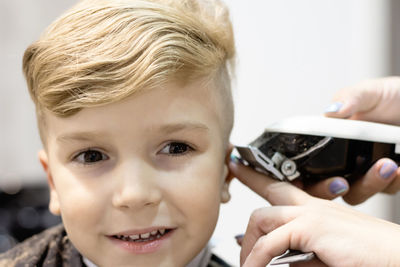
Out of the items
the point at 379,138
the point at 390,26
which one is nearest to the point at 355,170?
the point at 379,138

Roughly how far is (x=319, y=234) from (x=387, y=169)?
186mm

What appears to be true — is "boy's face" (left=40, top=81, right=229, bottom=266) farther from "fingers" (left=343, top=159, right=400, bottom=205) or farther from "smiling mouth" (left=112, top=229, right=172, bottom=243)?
"fingers" (left=343, top=159, right=400, bottom=205)

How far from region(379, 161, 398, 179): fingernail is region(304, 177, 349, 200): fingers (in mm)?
54

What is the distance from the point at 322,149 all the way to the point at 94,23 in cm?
35

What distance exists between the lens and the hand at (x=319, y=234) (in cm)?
61

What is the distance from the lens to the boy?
2.06 feet

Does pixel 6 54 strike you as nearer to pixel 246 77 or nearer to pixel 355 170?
pixel 246 77

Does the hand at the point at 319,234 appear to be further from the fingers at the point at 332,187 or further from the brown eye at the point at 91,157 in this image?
the brown eye at the point at 91,157

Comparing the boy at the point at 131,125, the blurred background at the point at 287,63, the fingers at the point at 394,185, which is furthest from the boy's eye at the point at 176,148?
the blurred background at the point at 287,63

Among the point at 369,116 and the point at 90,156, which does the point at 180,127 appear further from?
the point at 369,116

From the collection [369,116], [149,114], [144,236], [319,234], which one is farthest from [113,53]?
[369,116]

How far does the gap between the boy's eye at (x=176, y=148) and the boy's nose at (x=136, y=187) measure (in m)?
0.04

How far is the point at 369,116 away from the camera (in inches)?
32.8

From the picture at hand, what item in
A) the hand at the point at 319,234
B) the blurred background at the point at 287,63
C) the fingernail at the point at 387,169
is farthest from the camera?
the blurred background at the point at 287,63
